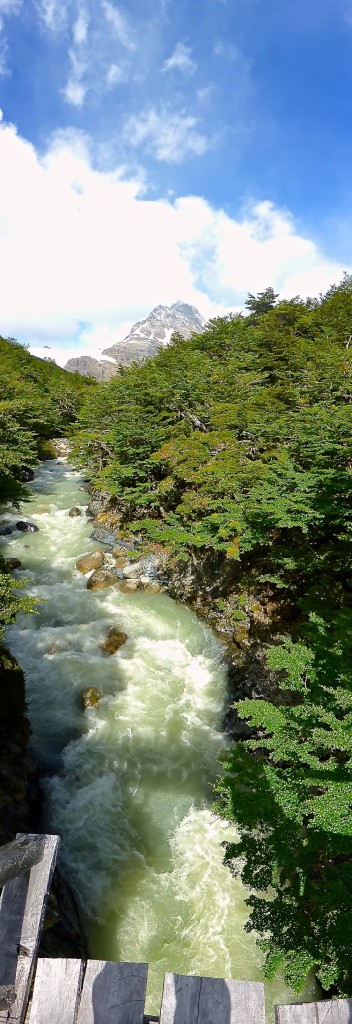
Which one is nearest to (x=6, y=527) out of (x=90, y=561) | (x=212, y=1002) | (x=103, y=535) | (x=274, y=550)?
(x=103, y=535)

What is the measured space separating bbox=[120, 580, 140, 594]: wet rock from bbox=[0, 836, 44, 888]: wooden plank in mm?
12326

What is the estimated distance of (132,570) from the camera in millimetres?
15867

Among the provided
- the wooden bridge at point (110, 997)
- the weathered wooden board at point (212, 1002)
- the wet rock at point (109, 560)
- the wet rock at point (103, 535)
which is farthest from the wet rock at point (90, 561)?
the weathered wooden board at point (212, 1002)

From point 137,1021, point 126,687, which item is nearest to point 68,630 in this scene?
point 126,687

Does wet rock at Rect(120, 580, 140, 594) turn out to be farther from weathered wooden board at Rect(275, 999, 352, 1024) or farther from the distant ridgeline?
weathered wooden board at Rect(275, 999, 352, 1024)

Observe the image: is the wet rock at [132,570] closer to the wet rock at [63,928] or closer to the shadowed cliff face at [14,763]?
the shadowed cliff face at [14,763]

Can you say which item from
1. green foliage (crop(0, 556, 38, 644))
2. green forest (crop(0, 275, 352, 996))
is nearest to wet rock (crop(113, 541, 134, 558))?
green forest (crop(0, 275, 352, 996))

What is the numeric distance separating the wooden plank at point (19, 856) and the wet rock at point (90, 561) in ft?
45.3

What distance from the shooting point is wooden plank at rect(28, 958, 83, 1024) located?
80.0 inches

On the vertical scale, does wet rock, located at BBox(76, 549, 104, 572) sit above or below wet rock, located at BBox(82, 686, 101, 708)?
above

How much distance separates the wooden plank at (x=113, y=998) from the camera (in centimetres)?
205

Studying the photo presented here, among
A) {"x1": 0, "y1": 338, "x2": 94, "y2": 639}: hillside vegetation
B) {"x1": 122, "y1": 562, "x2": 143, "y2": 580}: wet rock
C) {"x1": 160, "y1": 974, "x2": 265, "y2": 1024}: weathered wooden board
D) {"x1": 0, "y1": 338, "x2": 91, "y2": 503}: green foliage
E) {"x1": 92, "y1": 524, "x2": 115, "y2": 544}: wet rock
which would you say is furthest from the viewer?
{"x1": 92, "y1": 524, "x2": 115, "y2": 544}: wet rock

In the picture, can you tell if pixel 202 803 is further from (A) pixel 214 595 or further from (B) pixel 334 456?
(B) pixel 334 456

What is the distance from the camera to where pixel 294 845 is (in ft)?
15.3
